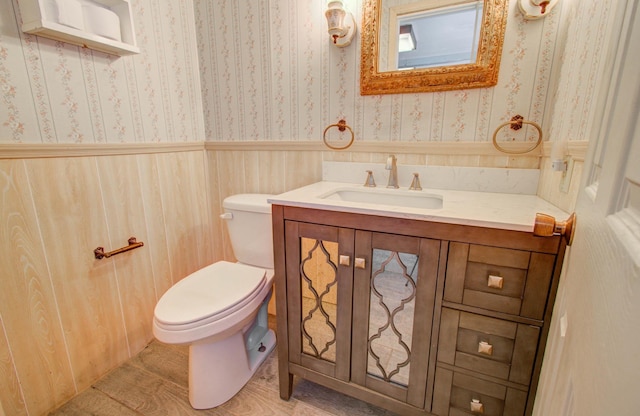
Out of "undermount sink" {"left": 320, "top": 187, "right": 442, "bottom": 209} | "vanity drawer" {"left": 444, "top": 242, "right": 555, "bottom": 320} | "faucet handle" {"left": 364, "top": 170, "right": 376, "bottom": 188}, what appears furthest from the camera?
"faucet handle" {"left": 364, "top": 170, "right": 376, "bottom": 188}

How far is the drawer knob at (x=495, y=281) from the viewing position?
2.70 ft

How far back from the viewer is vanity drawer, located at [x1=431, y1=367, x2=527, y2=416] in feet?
2.88

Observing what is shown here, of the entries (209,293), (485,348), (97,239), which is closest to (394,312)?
(485,348)

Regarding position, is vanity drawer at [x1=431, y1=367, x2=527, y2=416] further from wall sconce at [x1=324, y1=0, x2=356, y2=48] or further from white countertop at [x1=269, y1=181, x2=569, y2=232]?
wall sconce at [x1=324, y1=0, x2=356, y2=48]

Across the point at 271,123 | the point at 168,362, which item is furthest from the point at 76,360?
the point at 271,123

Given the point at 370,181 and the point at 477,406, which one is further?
the point at 370,181

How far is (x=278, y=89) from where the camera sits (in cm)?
159

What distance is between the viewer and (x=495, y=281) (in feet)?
2.72

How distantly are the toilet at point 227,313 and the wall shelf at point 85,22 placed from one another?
84cm

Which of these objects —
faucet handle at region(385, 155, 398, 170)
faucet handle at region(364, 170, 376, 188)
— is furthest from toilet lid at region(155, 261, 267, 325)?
faucet handle at region(385, 155, 398, 170)

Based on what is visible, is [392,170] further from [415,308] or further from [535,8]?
[535,8]

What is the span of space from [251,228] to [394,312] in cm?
86

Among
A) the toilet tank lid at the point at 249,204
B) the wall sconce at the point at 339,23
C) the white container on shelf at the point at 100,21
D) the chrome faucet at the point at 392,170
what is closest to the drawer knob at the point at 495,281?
the chrome faucet at the point at 392,170

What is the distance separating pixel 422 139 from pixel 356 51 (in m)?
0.53
